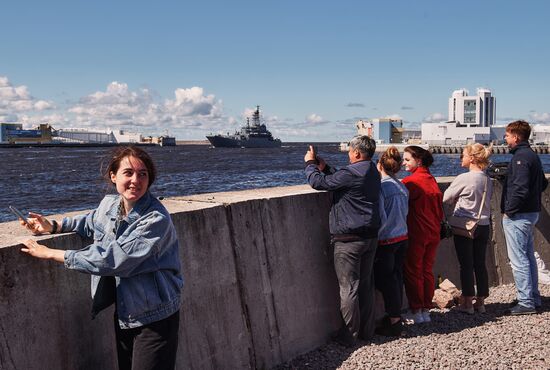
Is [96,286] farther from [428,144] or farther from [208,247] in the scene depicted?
[428,144]

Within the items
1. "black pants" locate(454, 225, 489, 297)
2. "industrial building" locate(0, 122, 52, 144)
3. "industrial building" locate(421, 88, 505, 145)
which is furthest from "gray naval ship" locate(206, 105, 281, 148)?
"black pants" locate(454, 225, 489, 297)

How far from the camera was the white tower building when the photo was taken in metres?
154

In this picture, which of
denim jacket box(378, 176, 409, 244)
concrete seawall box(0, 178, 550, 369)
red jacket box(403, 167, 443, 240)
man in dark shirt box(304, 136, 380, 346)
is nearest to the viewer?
concrete seawall box(0, 178, 550, 369)

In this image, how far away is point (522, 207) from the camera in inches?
250

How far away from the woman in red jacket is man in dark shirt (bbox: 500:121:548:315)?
0.87m

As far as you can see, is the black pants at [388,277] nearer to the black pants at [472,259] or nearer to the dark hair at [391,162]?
the dark hair at [391,162]

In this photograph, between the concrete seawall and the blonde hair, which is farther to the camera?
the blonde hair

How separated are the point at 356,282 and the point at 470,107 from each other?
158757 mm

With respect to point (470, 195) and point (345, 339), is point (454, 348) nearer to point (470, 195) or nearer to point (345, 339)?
point (345, 339)

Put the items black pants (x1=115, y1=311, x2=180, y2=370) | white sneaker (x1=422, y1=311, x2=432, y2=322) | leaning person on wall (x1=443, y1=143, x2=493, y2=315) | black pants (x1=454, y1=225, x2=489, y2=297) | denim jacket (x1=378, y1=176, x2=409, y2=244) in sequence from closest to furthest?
black pants (x1=115, y1=311, x2=180, y2=370), denim jacket (x1=378, y1=176, x2=409, y2=244), white sneaker (x1=422, y1=311, x2=432, y2=322), leaning person on wall (x1=443, y1=143, x2=493, y2=315), black pants (x1=454, y1=225, x2=489, y2=297)

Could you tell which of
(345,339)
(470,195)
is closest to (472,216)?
(470,195)

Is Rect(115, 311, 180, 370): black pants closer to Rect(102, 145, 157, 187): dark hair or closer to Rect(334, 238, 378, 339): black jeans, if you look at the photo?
Rect(102, 145, 157, 187): dark hair

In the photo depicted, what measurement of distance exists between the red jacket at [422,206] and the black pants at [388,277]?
1.13ft

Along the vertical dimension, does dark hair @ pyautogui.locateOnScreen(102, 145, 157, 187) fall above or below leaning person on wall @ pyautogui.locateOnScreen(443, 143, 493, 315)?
above
